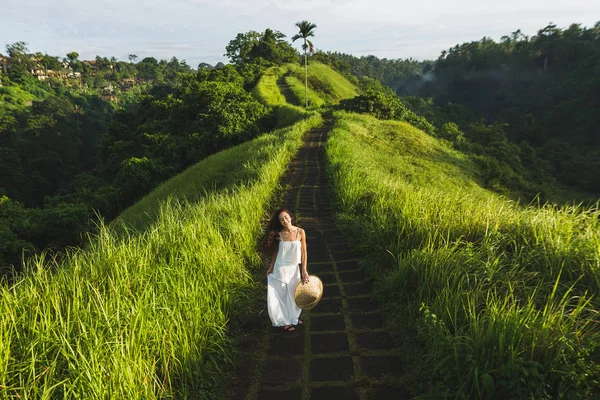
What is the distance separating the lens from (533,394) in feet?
6.66

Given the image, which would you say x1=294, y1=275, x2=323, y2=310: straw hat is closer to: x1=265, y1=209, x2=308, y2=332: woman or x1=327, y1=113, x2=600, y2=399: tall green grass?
x1=265, y1=209, x2=308, y2=332: woman

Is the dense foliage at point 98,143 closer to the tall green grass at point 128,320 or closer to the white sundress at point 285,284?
the tall green grass at point 128,320

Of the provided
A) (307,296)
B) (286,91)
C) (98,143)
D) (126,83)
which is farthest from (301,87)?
(126,83)

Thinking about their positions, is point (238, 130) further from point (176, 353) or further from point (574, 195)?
point (574, 195)

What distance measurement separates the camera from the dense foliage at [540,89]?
44.4 metres

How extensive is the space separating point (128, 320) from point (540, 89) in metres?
86.8

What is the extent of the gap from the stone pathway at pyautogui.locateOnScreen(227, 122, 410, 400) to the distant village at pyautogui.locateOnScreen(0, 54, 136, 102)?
327 feet

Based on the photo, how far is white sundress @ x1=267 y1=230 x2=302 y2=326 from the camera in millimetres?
3490

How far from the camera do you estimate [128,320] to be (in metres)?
2.46

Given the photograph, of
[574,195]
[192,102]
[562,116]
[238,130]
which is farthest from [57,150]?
[562,116]

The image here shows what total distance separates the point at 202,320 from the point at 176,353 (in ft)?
1.39

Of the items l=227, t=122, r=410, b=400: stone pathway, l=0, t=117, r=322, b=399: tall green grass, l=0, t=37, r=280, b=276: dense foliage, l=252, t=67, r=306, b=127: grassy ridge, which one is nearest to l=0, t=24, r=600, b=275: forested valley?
l=0, t=37, r=280, b=276: dense foliage

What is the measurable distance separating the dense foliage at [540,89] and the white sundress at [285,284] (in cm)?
4178

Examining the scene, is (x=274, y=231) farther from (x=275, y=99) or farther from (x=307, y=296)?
(x=275, y=99)
